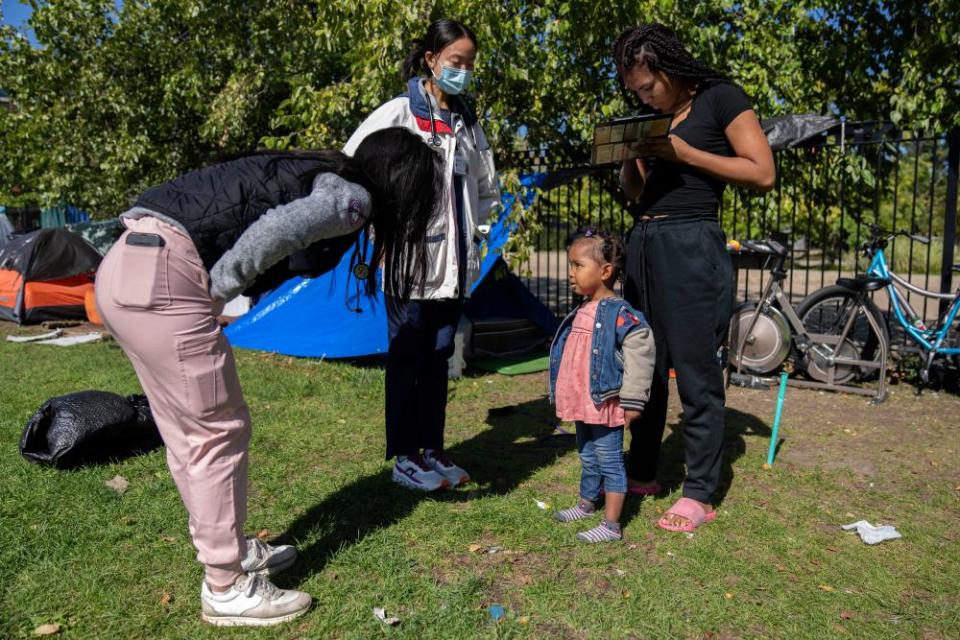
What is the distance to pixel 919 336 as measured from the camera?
233 inches

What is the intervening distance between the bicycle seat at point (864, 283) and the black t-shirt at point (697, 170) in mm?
2996

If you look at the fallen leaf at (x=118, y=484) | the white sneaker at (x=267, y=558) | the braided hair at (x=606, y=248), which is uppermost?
the braided hair at (x=606, y=248)

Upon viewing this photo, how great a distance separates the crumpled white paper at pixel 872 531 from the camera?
3336 millimetres

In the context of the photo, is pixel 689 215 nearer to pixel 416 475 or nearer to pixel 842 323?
pixel 416 475

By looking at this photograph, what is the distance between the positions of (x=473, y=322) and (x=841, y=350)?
9.39 ft

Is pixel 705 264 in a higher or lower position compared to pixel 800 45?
lower

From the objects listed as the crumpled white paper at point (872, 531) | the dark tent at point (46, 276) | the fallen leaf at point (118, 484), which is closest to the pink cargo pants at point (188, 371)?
the fallen leaf at point (118, 484)

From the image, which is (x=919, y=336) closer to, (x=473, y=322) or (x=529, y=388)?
(x=529, y=388)

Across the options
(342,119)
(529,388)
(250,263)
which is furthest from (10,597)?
(342,119)

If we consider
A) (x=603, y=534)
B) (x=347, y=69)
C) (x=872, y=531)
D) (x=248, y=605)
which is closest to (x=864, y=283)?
(x=872, y=531)

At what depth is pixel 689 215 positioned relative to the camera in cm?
335

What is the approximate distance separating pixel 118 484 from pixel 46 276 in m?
6.80

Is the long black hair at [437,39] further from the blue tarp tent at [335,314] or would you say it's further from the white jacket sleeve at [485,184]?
the blue tarp tent at [335,314]

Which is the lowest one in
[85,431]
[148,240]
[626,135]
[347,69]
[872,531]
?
[872,531]
